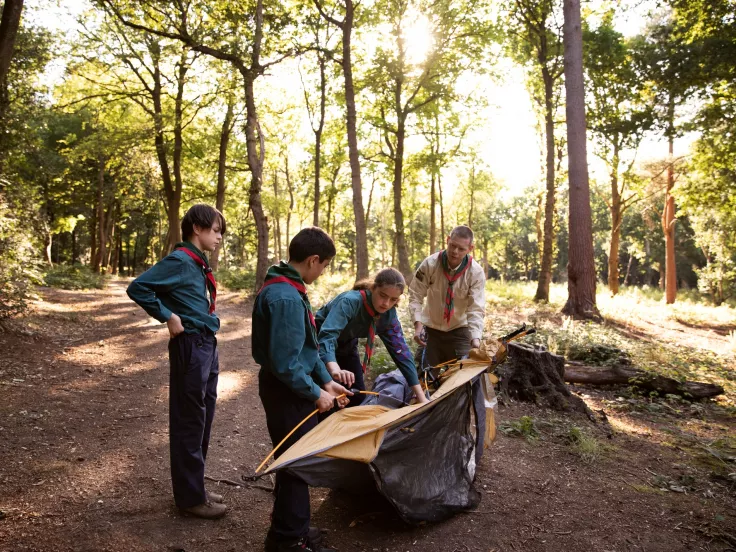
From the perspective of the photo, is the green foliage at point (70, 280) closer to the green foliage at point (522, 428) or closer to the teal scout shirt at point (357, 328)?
the teal scout shirt at point (357, 328)

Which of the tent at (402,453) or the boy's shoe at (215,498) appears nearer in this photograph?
the tent at (402,453)

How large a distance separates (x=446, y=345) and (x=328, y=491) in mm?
1934

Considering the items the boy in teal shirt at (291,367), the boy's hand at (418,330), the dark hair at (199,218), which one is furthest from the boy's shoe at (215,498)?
the boy's hand at (418,330)

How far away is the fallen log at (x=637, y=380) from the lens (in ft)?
21.5

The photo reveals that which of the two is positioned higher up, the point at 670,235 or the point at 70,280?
the point at 670,235

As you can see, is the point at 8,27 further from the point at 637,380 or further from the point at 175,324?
the point at 637,380

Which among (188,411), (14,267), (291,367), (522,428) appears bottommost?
(522,428)

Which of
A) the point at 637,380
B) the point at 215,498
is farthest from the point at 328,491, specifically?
the point at 637,380

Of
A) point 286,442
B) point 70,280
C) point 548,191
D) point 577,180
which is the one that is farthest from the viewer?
point 70,280

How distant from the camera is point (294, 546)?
259 cm

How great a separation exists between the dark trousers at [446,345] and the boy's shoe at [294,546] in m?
2.58

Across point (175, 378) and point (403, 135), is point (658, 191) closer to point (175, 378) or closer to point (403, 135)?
point (403, 135)

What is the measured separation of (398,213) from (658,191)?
39.9 feet

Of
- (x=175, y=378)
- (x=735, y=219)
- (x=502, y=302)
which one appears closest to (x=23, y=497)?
(x=175, y=378)
